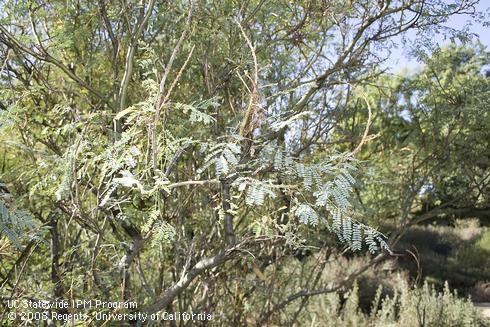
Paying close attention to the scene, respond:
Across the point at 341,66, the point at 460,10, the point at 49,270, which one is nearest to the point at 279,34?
the point at 341,66

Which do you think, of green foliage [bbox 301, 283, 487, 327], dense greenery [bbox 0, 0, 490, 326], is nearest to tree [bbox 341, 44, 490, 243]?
dense greenery [bbox 0, 0, 490, 326]

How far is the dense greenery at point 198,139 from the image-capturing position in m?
1.99

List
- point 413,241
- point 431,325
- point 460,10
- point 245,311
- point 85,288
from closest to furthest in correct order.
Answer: point 85,288 < point 460,10 < point 245,311 < point 431,325 < point 413,241

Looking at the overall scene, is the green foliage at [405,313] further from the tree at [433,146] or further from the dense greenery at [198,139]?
the dense greenery at [198,139]

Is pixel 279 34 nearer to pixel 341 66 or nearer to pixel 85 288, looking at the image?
pixel 341 66

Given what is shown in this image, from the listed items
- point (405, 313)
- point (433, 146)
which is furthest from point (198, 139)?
point (405, 313)

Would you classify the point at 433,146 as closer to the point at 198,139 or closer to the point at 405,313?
the point at 405,313

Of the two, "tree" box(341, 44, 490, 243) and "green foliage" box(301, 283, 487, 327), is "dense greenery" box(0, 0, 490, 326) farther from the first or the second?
"green foliage" box(301, 283, 487, 327)

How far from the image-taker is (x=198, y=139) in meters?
2.52

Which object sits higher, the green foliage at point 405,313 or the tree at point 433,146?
the tree at point 433,146

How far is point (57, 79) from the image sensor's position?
3.21m

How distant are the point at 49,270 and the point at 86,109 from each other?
1.09 meters

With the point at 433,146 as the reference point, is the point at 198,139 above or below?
below

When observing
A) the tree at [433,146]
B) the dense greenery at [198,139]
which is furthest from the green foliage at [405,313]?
the dense greenery at [198,139]
